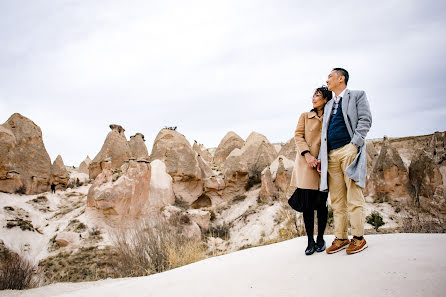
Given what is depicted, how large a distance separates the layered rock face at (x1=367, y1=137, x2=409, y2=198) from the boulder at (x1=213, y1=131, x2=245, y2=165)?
1399 centimetres

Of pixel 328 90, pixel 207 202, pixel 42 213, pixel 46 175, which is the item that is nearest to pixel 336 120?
pixel 328 90

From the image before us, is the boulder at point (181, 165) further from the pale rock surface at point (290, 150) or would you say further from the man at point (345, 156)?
the man at point (345, 156)

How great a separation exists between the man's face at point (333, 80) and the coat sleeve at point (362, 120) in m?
0.23

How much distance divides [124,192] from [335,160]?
1043 cm

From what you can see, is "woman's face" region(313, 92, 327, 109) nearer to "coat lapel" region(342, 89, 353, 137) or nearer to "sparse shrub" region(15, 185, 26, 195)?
"coat lapel" region(342, 89, 353, 137)

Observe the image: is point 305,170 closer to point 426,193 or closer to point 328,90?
point 328,90

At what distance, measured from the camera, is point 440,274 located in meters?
1.45

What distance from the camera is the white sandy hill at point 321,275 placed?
1471 mm

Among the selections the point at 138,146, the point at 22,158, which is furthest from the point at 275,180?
the point at 22,158

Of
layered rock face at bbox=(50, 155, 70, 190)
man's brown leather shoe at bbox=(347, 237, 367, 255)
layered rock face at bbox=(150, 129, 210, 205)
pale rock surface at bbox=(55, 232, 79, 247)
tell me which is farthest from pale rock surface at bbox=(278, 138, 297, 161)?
man's brown leather shoe at bbox=(347, 237, 367, 255)

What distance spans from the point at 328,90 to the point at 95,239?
33.3ft

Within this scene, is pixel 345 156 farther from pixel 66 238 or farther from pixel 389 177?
pixel 389 177

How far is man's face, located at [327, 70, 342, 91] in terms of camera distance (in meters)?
2.45

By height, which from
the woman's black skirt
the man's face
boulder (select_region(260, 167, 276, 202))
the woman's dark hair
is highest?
the man's face
